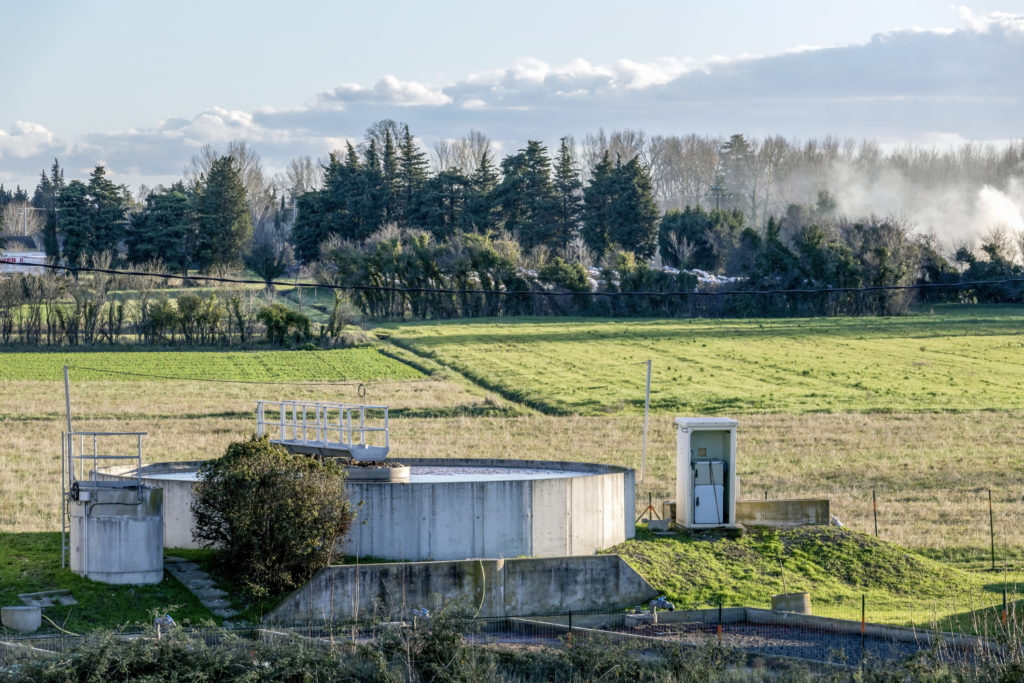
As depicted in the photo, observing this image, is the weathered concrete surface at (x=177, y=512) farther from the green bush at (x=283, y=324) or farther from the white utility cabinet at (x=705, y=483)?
the green bush at (x=283, y=324)

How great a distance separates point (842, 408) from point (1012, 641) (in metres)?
39.0

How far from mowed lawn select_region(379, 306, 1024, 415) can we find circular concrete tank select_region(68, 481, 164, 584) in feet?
111

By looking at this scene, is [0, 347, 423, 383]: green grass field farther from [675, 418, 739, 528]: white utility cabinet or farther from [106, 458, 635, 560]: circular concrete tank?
[106, 458, 635, 560]: circular concrete tank

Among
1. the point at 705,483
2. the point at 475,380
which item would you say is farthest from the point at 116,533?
the point at 475,380

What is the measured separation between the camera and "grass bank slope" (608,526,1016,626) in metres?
25.9

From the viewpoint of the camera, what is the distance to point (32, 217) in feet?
592

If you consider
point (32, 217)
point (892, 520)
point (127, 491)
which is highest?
point (32, 217)

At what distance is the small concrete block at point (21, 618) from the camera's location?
21688 mm

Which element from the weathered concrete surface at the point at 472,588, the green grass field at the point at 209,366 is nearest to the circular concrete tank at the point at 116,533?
the weathered concrete surface at the point at 472,588

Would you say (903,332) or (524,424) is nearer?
(524,424)

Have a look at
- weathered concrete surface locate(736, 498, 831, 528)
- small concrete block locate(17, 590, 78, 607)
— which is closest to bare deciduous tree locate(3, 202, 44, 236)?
weathered concrete surface locate(736, 498, 831, 528)

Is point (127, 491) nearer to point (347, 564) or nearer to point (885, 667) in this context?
point (347, 564)

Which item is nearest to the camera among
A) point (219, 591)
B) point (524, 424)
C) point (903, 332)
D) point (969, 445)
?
point (219, 591)

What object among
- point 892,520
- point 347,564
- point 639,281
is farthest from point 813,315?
point 347,564
